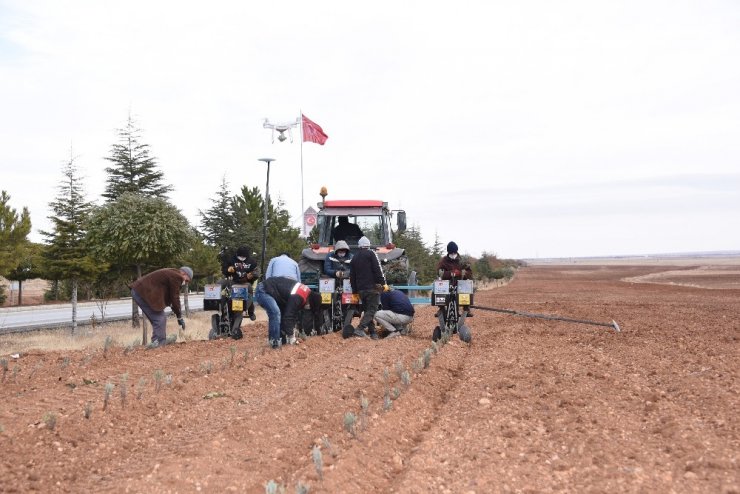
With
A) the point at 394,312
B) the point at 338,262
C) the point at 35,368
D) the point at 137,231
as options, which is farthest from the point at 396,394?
the point at 137,231

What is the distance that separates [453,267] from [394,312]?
145 cm

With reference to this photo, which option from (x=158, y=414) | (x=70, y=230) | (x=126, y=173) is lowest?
(x=158, y=414)

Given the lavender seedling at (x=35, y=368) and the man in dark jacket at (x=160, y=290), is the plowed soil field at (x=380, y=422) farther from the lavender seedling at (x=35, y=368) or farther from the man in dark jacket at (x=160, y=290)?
the man in dark jacket at (x=160, y=290)

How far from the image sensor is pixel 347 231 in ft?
48.6

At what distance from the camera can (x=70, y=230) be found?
18500 mm

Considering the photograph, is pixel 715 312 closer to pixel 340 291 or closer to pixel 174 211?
pixel 340 291

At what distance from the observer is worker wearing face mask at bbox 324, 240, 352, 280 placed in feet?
40.0

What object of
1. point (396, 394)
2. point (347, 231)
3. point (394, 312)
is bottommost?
point (396, 394)

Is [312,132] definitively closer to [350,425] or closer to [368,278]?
[368,278]

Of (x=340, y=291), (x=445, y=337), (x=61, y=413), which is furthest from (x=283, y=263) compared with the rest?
(x=61, y=413)

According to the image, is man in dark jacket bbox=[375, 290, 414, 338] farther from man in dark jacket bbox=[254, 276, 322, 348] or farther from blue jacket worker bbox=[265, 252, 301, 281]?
blue jacket worker bbox=[265, 252, 301, 281]

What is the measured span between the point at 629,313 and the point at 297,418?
1397 cm

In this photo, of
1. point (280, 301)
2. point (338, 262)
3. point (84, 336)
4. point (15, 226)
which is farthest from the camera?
point (15, 226)

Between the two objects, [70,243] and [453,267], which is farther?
[70,243]
